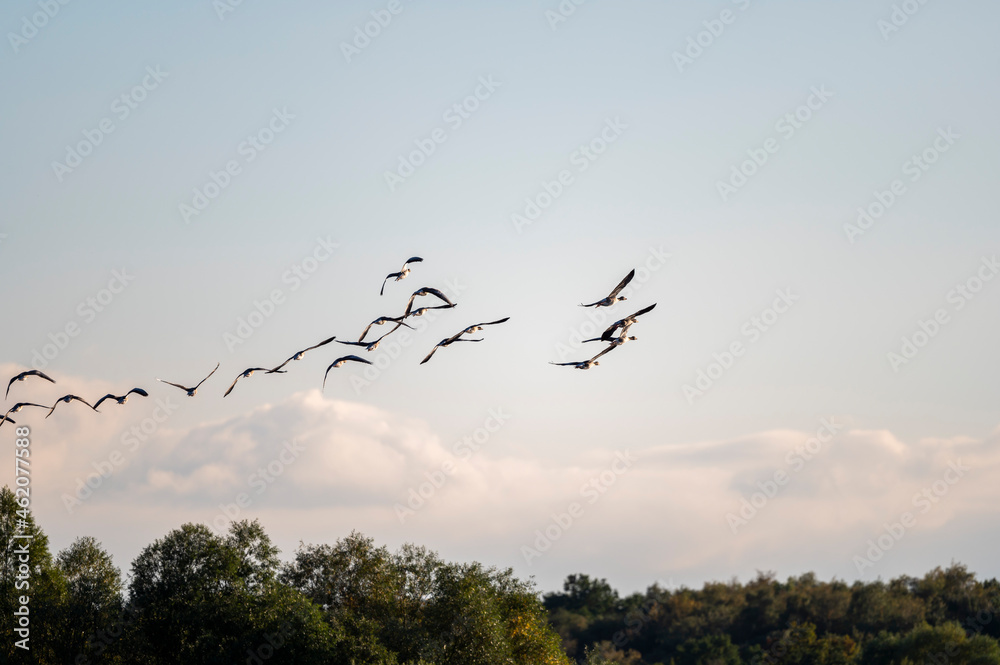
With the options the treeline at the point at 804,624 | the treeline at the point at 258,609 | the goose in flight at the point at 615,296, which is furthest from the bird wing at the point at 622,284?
the treeline at the point at 804,624

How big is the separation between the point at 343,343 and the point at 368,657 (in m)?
19.6

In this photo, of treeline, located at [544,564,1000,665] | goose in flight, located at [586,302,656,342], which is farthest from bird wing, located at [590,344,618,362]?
treeline, located at [544,564,1000,665]

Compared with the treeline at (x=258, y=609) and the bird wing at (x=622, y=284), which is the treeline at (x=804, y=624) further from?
Result: the bird wing at (x=622, y=284)

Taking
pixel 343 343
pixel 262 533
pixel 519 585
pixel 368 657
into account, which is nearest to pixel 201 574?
pixel 262 533

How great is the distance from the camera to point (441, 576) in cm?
5697

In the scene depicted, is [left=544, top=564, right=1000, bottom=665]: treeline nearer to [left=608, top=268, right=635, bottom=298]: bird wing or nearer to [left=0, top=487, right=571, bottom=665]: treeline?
[left=0, top=487, right=571, bottom=665]: treeline

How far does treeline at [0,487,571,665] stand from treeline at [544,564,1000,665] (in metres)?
42.0

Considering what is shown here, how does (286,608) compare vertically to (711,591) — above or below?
below

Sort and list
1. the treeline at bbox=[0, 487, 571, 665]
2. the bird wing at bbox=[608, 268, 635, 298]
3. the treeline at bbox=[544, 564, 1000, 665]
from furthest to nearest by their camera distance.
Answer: the treeline at bbox=[544, 564, 1000, 665], the treeline at bbox=[0, 487, 571, 665], the bird wing at bbox=[608, 268, 635, 298]

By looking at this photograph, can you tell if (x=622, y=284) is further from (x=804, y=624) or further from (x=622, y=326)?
(x=804, y=624)

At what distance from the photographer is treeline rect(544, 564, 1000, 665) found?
95.3 metres

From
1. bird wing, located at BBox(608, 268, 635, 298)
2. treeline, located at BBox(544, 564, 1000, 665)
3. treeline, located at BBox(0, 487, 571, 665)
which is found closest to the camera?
bird wing, located at BBox(608, 268, 635, 298)

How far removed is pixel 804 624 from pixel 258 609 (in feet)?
269

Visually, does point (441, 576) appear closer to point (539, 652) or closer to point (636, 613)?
point (539, 652)
